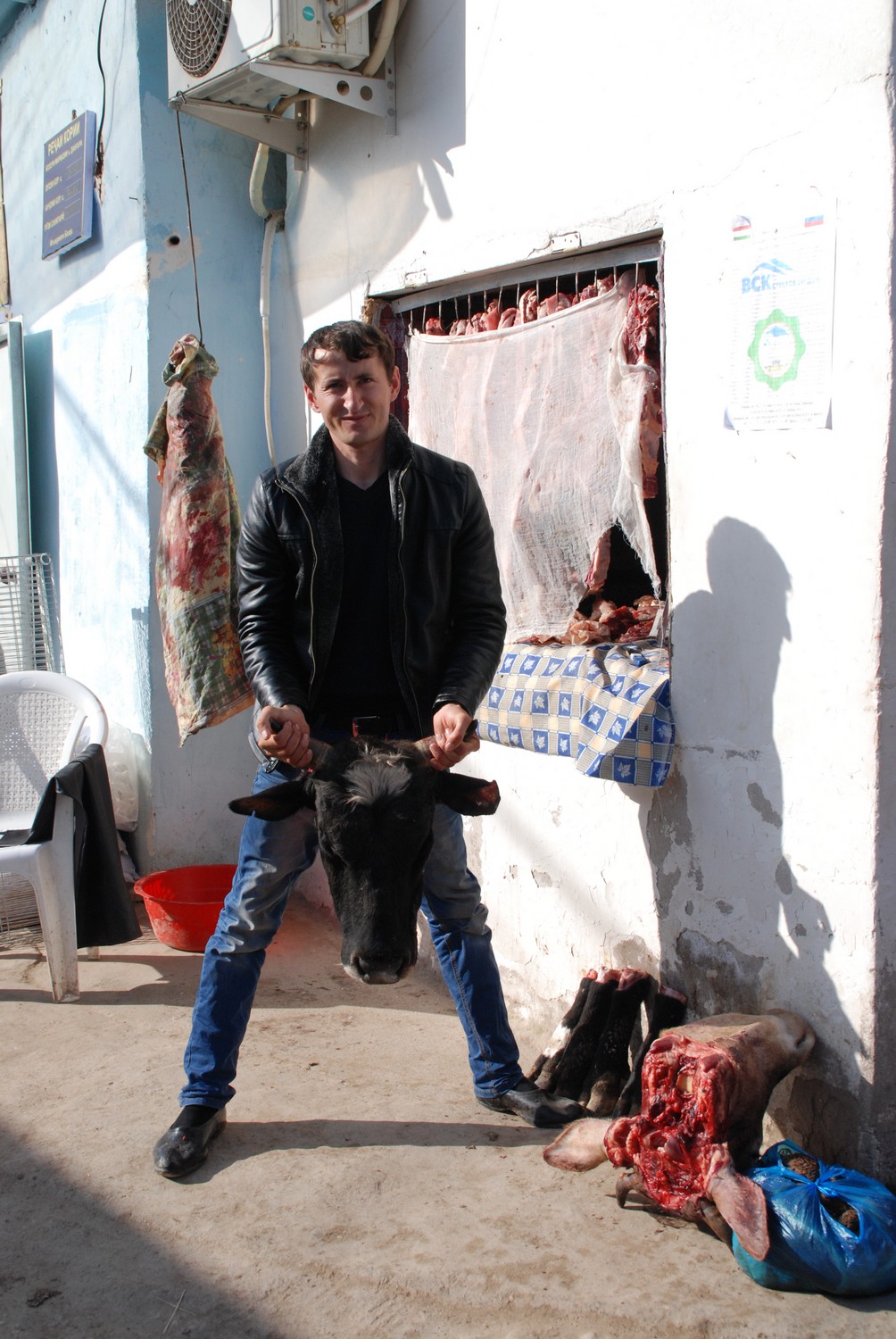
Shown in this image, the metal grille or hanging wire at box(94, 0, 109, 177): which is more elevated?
hanging wire at box(94, 0, 109, 177)

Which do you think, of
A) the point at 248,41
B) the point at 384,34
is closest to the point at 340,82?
the point at 384,34

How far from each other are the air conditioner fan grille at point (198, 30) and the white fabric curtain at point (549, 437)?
5.01ft

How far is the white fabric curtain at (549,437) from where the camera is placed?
151 inches

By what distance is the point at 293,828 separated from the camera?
3.26 meters

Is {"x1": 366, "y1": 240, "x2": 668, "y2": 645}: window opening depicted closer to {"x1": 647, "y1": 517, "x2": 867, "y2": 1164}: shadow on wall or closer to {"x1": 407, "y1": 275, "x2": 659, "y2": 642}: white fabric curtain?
{"x1": 407, "y1": 275, "x2": 659, "y2": 642}: white fabric curtain

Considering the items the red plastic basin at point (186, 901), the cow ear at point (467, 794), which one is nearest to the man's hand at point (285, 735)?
the cow ear at point (467, 794)

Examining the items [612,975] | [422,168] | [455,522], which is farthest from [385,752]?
[422,168]

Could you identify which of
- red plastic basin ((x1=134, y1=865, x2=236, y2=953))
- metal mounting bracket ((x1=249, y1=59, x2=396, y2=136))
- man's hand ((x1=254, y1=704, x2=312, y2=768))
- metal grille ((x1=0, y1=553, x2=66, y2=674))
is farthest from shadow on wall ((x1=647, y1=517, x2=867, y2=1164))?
metal grille ((x1=0, y1=553, x2=66, y2=674))

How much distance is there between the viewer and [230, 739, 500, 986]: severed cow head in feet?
9.13

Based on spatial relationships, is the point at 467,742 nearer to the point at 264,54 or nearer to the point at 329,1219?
the point at 329,1219

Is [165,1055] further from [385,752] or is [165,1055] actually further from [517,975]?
[385,752]

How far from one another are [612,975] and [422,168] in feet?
10.3

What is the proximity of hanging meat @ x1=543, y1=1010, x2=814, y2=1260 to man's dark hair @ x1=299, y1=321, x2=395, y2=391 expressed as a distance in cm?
206

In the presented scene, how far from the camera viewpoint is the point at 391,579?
10.7ft
